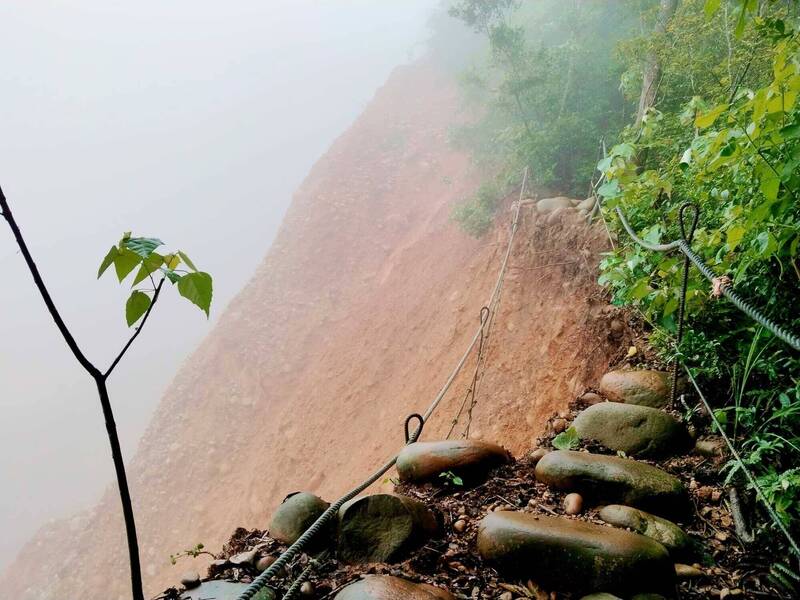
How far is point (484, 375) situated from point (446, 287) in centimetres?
438

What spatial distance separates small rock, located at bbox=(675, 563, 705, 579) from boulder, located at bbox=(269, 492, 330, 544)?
1478 millimetres

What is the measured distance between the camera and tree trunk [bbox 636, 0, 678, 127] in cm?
527

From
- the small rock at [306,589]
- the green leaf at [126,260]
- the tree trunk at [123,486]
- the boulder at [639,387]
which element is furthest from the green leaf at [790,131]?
the small rock at [306,589]

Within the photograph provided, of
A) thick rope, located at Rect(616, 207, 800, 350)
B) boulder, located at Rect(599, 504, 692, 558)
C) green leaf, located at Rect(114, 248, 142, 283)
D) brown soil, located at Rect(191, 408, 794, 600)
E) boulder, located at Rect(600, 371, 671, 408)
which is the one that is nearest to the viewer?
green leaf, located at Rect(114, 248, 142, 283)

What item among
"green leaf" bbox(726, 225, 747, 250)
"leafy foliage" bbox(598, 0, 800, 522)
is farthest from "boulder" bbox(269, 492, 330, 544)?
"green leaf" bbox(726, 225, 747, 250)

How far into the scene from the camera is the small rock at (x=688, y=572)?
1628 millimetres

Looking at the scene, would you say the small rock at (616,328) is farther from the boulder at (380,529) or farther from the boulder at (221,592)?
the boulder at (221,592)

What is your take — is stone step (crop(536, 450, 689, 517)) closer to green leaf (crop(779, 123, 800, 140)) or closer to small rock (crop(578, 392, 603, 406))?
small rock (crop(578, 392, 603, 406))

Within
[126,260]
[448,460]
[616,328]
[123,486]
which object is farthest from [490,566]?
[616,328]

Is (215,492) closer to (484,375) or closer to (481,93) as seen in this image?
(484,375)

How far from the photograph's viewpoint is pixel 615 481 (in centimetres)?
201

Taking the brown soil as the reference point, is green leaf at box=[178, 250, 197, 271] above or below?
above

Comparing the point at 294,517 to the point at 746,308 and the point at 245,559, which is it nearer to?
the point at 245,559

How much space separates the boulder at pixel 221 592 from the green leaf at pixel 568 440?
1.67 metres
